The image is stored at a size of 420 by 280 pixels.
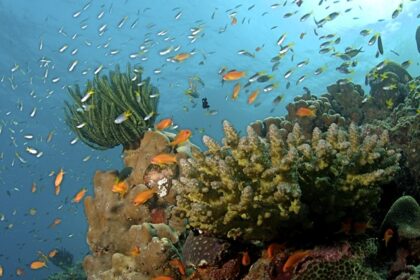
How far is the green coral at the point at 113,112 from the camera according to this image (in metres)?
7.46

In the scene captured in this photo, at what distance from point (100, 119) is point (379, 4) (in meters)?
39.8

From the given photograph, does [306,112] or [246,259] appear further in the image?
[306,112]

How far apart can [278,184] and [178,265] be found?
188 cm

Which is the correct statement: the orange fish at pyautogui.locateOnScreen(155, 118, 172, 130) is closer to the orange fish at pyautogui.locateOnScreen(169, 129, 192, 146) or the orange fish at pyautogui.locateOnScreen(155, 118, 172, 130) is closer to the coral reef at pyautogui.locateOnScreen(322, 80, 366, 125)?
the orange fish at pyautogui.locateOnScreen(169, 129, 192, 146)

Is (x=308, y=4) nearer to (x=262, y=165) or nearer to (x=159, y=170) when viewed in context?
(x=159, y=170)

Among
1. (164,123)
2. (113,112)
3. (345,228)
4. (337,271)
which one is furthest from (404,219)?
(113,112)

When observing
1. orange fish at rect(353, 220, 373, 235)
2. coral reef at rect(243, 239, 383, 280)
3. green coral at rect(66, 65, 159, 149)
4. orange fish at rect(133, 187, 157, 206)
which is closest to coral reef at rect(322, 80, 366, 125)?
green coral at rect(66, 65, 159, 149)

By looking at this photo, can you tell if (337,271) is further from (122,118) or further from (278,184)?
(122,118)

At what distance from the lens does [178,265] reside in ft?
14.8

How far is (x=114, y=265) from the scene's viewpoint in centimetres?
535

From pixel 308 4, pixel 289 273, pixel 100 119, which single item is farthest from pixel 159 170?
pixel 308 4

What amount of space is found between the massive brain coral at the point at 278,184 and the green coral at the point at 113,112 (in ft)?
12.5

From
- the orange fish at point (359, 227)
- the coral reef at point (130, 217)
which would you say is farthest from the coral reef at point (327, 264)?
the coral reef at point (130, 217)

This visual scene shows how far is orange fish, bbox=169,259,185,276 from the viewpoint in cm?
445
